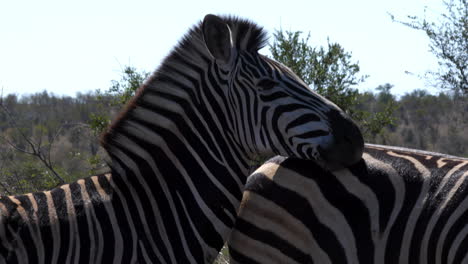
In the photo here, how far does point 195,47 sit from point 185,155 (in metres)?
0.75

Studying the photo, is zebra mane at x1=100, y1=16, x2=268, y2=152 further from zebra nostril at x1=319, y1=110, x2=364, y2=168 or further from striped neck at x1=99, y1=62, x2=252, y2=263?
zebra nostril at x1=319, y1=110, x2=364, y2=168

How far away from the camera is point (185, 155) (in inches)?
137

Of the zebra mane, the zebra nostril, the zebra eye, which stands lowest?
the zebra nostril

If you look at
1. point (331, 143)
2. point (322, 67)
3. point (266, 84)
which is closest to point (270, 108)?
point (266, 84)

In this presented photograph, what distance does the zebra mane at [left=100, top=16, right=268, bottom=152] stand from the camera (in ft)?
11.7

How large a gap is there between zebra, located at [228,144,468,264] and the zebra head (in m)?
0.15

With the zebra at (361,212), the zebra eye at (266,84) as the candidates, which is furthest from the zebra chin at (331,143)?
the zebra eye at (266,84)

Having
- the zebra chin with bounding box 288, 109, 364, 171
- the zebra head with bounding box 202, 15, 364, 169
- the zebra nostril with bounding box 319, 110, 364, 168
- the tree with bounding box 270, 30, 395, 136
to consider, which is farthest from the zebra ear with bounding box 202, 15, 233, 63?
the tree with bounding box 270, 30, 395, 136

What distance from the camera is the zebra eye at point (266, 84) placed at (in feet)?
11.6

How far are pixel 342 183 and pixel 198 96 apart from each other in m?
1.06

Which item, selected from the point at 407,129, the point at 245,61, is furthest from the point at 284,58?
the point at 407,129

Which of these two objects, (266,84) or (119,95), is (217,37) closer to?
(266,84)

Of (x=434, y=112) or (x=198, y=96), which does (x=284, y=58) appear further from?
(x=434, y=112)

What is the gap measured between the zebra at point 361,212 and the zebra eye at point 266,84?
494 mm
